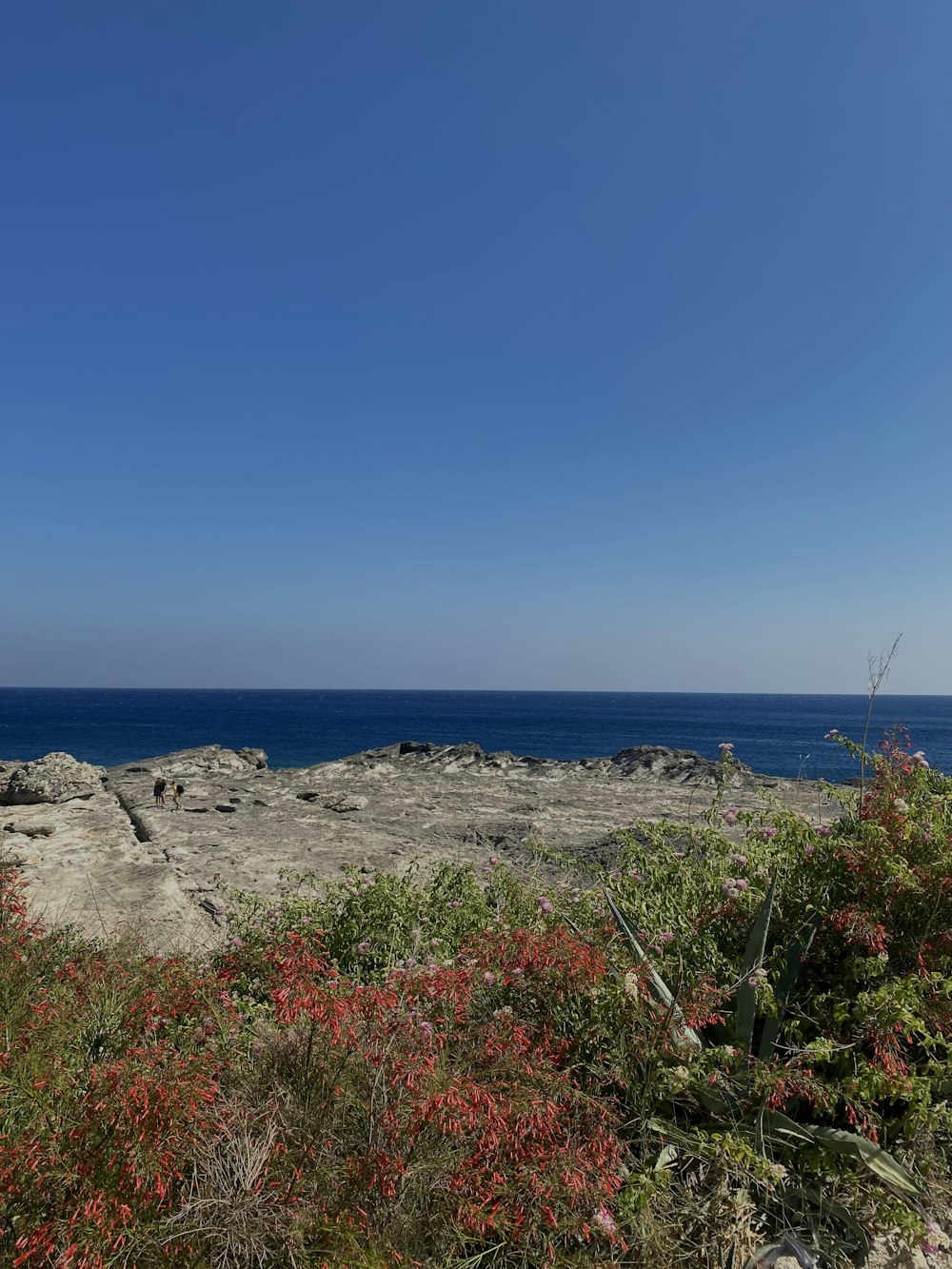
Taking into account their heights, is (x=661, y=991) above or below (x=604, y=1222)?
above

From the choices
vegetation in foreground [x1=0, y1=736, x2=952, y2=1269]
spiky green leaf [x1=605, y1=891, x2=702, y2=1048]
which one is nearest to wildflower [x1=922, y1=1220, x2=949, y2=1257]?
vegetation in foreground [x1=0, y1=736, x2=952, y2=1269]

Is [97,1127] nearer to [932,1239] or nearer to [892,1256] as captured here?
[932,1239]

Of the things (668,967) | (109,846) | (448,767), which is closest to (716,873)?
(668,967)

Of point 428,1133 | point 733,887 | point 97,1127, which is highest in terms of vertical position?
point 733,887

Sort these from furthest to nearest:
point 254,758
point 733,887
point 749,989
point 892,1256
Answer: point 254,758 < point 733,887 < point 749,989 < point 892,1256

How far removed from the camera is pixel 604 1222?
8.54 feet

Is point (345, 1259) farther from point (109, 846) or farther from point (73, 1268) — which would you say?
point (109, 846)

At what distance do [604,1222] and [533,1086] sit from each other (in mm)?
579

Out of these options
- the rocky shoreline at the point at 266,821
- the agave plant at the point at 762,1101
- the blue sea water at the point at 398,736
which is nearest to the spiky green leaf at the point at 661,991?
the agave plant at the point at 762,1101

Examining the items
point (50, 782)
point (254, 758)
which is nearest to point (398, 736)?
point (254, 758)

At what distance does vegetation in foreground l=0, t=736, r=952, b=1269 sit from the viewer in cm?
244

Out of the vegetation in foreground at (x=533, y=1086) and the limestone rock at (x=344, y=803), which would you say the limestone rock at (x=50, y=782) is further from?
the vegetation in foreground at (x=533, y=1086)

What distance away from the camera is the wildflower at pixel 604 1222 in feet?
8.55

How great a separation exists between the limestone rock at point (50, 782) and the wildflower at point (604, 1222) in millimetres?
17961
